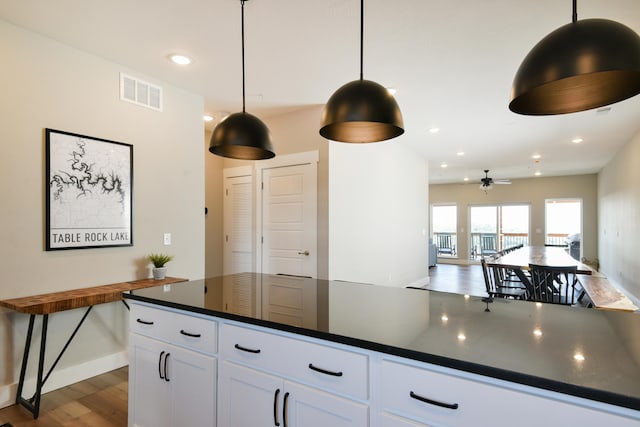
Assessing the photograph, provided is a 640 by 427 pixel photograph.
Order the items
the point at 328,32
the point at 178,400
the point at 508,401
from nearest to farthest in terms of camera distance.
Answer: the point at 508,401, the point at 178,400, the point at 328,32

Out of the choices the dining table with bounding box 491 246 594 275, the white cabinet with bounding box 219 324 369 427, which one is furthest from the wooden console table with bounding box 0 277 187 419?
the dining table with bounding box 491 246 594 275

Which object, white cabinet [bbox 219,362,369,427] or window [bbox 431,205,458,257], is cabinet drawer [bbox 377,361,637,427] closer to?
white cabinet [bbox 219,362,369,427]

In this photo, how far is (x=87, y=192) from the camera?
303 cm

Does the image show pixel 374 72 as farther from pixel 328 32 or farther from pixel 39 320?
pixel 39 320

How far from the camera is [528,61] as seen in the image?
1199 mm

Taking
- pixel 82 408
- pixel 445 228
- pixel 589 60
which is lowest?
pixel 82 408

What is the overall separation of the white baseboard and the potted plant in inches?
31.2

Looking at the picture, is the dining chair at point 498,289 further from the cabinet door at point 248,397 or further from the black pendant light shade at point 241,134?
the cabinet door at point 248,397

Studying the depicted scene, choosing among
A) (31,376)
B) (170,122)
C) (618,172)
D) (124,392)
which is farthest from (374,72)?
(618,172)

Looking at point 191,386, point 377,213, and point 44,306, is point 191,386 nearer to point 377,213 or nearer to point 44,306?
point 44,306

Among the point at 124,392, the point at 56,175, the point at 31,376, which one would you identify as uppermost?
the point at 56,175

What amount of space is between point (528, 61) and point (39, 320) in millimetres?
3572

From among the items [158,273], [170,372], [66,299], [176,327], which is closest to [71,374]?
[66,299]

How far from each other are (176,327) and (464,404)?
1370 mm
